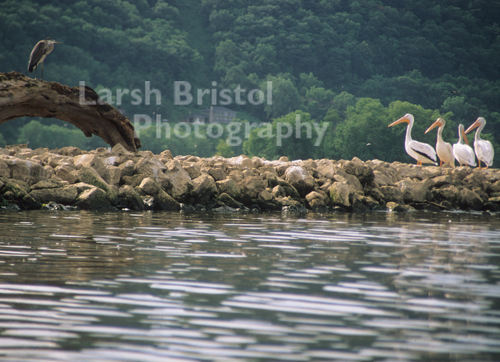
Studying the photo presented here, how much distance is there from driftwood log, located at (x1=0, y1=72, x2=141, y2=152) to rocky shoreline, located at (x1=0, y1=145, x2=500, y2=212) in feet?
2.95

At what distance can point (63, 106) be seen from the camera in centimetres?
1555

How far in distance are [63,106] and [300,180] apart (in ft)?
19.2

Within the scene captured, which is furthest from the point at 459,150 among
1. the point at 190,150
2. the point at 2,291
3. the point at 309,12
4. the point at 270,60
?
the point at 309,12

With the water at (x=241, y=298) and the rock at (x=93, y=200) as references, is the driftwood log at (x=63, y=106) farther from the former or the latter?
the water at (x=241, y=298)

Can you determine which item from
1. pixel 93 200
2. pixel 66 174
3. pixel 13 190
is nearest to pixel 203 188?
pixel 93 200

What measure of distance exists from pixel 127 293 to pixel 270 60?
11173 cm

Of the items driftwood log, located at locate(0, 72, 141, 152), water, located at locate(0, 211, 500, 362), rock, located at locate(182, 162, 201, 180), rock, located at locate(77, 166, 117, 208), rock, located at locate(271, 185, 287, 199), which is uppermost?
driftwood log, located at locate(0, 72, 141, 152)

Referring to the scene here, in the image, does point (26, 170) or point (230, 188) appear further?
point (230, 188)

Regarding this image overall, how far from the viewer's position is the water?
3.59m

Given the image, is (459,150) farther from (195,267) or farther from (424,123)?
(424,123)

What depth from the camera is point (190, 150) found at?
90125 mm

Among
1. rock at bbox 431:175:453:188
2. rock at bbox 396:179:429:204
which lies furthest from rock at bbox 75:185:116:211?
rock at bbox 431:175:453:188

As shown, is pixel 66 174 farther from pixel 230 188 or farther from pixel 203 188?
pixel 230 188

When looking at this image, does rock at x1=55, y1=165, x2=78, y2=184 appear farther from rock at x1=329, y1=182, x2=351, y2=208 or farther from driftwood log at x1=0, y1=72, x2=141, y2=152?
rock at x1=329, y1=182, x2=351, y2=208
